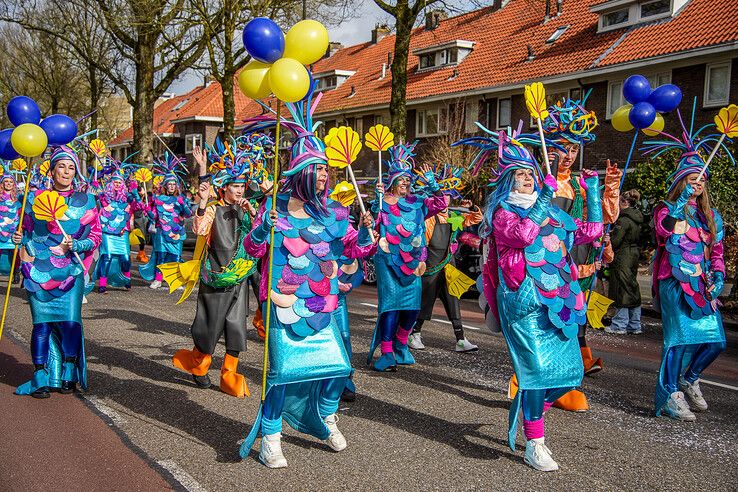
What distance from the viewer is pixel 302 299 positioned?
4.68 meters

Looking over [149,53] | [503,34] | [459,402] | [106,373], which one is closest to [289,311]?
[459,402]

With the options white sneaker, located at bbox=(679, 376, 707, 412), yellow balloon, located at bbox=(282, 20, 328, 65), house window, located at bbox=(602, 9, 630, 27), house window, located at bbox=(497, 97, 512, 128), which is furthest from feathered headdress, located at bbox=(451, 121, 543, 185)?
house window, located at bbox=(497, 97, 512, 128)

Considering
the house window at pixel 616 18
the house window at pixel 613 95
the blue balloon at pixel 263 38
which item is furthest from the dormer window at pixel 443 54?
the blue balloon at pixel 263 38

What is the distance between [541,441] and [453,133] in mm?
19986

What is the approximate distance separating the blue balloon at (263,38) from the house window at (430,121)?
23.5m

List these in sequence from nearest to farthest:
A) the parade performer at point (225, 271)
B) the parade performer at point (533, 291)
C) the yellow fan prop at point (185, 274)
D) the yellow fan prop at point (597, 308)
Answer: the parade performer at point (533, 291) < the parade performer at point (225, 271) < the yellow fan prop at point (185, 274) < the yellow fan prop at point (597, 308)

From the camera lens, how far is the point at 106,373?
274 inches

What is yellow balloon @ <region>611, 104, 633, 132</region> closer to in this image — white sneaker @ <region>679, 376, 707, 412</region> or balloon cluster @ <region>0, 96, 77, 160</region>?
white sneaker @ <region>679, 376, 707, 412</region>

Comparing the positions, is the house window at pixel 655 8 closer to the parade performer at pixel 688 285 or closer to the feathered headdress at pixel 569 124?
the parade performer at pixel 688 285

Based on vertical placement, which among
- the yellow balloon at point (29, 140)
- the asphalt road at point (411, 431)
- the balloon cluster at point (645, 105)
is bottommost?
the asphalt road at point (411, 431)

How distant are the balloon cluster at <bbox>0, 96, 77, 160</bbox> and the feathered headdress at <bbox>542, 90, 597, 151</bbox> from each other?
3854 mm

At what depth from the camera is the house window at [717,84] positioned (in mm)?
19156

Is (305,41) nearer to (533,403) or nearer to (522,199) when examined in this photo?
(522,199)

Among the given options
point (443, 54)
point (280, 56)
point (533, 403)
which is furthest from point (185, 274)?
point (443, 54)
